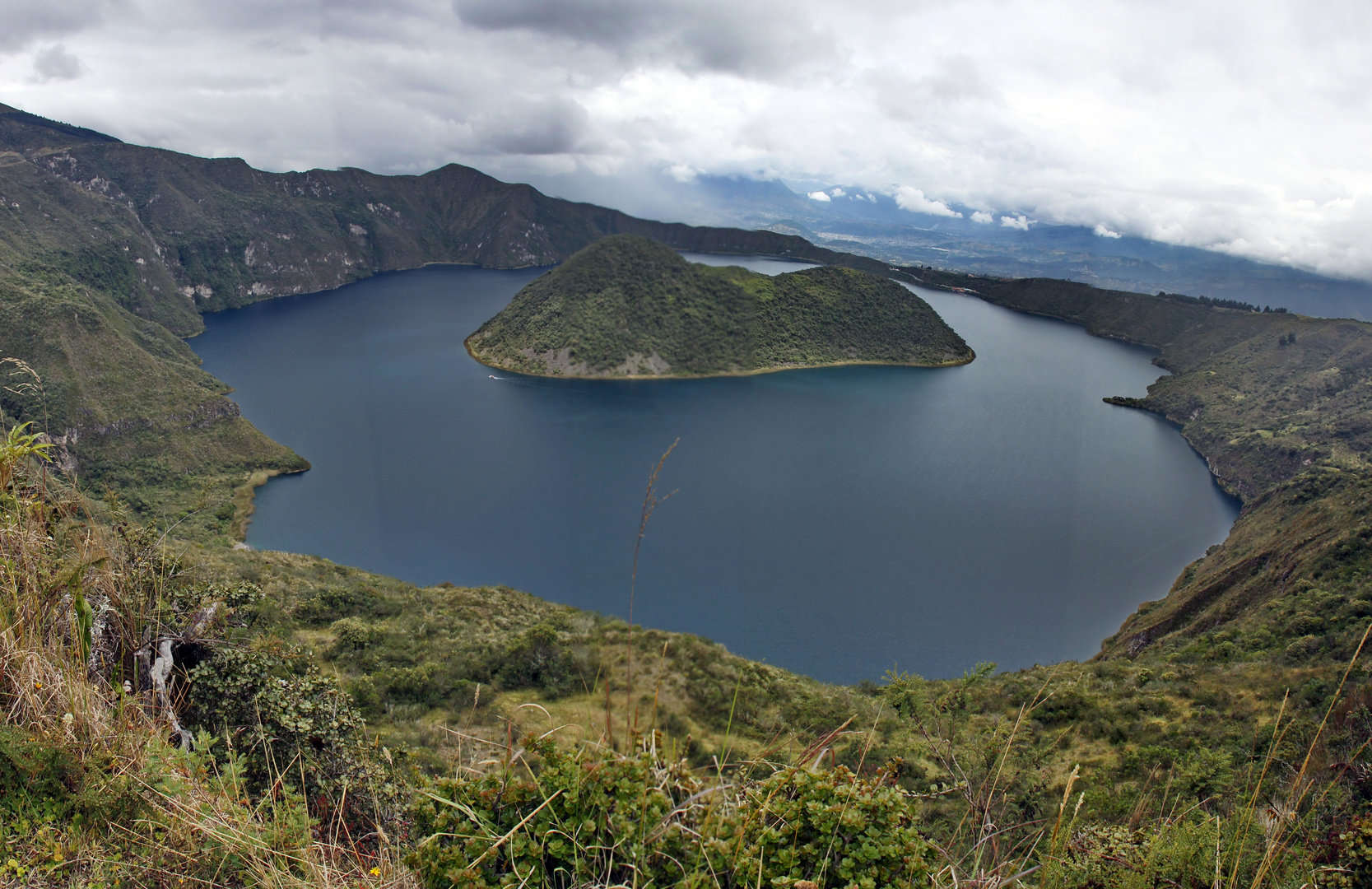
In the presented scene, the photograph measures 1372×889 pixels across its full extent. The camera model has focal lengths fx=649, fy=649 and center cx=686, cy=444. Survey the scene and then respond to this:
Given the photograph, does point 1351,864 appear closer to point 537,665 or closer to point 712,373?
point 537,665

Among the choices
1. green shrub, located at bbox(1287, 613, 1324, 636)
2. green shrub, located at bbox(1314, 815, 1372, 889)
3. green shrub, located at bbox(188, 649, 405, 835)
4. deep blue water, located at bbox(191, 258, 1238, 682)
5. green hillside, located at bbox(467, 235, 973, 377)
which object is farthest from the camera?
green hillside, located at bbox(467, 235, 973, 377)

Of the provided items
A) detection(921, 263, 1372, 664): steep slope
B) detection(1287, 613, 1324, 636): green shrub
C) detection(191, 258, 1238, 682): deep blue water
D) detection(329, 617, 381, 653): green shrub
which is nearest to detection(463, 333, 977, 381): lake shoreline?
detection(191, 258, 1238, 682): deep blue water

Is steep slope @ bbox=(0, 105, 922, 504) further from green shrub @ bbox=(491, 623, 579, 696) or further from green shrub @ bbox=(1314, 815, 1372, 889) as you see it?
green shrub @ bbox=(491, 623, 579, 696)

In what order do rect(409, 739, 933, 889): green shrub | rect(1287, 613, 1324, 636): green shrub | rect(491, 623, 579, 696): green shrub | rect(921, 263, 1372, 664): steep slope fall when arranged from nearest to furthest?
rect(409, 739, 933, 889): green shrub → rect(1287, 613, 1324, 636): green shrub → rect(491, 623, 579, 696): green shrub → rect(921, 263, 1372, 664): steep slope

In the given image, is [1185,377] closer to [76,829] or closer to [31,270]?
[76,829]

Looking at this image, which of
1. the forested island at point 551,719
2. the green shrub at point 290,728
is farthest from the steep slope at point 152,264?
the green shrub at point 290,728

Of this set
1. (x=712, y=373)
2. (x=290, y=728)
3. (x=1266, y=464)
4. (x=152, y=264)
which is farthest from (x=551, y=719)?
(x=152, y=264)

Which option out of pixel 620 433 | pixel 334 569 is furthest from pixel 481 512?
pixel 620 433
